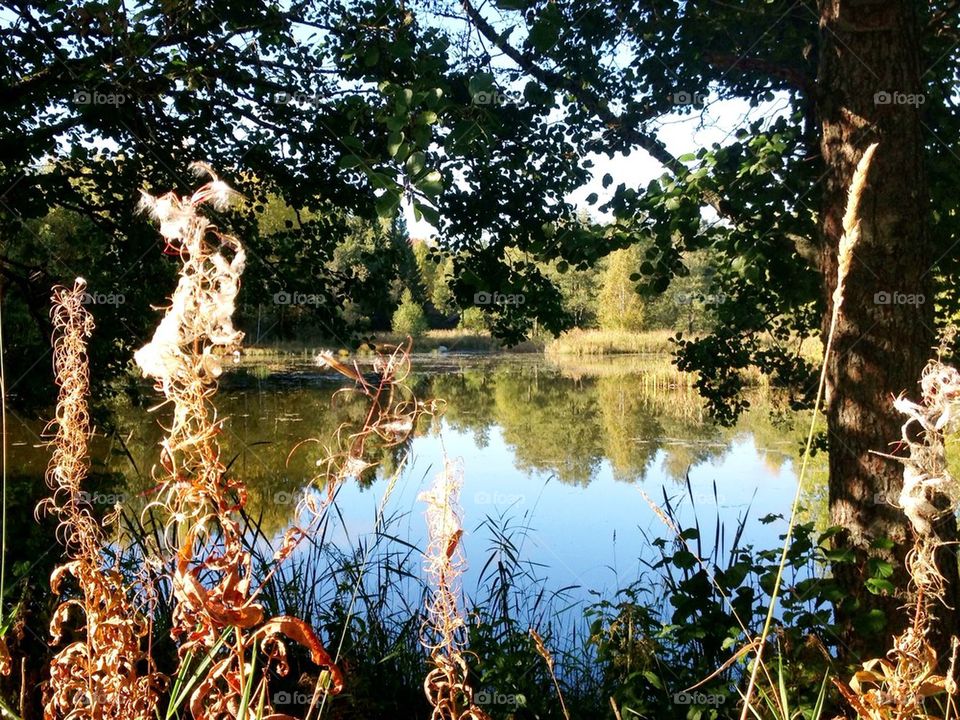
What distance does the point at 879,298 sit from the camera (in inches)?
151

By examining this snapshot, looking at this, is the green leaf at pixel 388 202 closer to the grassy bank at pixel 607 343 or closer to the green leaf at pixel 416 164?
the green leaf at pixel 416 164

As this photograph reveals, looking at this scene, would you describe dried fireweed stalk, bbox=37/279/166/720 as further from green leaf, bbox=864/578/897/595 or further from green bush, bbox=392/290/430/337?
green bush, bbox=392/290/430/337

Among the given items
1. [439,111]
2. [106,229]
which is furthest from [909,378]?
[106,229]

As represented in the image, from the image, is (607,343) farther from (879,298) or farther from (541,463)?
(879,298)

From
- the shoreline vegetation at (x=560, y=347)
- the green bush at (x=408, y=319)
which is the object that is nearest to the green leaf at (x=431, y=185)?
the shoreline vegetation at (x=560, y=347)

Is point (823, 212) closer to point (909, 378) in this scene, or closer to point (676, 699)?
point (909, 378)

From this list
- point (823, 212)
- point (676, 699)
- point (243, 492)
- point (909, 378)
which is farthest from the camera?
point (823, 212)

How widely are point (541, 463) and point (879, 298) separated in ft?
30.5

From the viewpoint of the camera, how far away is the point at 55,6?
15.9ft

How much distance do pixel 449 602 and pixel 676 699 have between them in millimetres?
2209

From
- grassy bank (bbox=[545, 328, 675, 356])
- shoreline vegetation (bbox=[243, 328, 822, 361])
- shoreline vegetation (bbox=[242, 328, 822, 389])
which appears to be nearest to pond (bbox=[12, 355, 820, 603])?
shoreline vegetation (bbox=[242, 328, 822, 389])

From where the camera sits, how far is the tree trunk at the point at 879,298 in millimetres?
3777

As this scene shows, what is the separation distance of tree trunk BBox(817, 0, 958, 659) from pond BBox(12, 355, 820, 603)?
0.75 meters

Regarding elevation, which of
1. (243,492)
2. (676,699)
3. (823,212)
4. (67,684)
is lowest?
(676,699)
